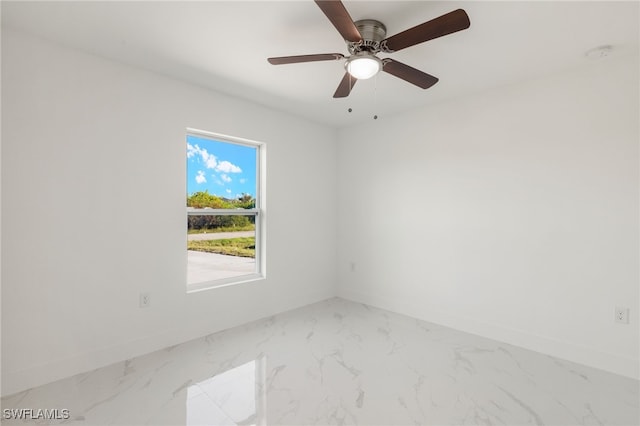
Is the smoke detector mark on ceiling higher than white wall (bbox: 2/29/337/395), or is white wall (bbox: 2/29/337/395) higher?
the smoke detector mark on ceiling

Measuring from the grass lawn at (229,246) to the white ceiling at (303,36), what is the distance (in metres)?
1.55

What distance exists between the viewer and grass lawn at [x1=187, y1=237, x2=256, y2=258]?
3152 millimetres

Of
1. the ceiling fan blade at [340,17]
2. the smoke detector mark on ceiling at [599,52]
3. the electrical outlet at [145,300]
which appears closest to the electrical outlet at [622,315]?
the smoke detector mark on ceiling at [599,52]

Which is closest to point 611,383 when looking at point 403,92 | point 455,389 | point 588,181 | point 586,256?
point 586,256

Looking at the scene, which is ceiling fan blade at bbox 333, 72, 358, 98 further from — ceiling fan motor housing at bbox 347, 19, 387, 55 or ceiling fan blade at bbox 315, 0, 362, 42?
ceiling fan blade at bbox 315, 0, 362, 42

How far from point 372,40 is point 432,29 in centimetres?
42

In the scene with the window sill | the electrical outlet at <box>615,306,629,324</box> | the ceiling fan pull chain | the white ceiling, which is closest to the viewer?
the white ceiling

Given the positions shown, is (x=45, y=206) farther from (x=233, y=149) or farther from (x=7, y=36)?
(x=233, y=149)

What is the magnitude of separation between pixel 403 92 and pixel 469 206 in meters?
1.33

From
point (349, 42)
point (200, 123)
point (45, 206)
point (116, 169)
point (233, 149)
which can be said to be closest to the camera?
point (349, 42)

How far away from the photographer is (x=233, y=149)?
135 inches

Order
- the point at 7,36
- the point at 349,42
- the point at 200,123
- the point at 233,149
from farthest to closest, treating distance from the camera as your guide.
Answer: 1. the point at 233,149
2. the point at 200,123
3. the point at 7,36
4. the point at 349,42

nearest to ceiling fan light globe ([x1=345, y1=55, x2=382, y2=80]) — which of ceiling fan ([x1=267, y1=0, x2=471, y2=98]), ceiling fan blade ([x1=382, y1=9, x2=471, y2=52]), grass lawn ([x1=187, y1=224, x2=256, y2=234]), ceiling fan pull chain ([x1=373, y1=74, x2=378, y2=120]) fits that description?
ceiling fan ([x1=267, y1=0, x2=471, y2=98])

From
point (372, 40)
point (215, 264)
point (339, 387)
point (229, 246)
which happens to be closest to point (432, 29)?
point (372, 40)
